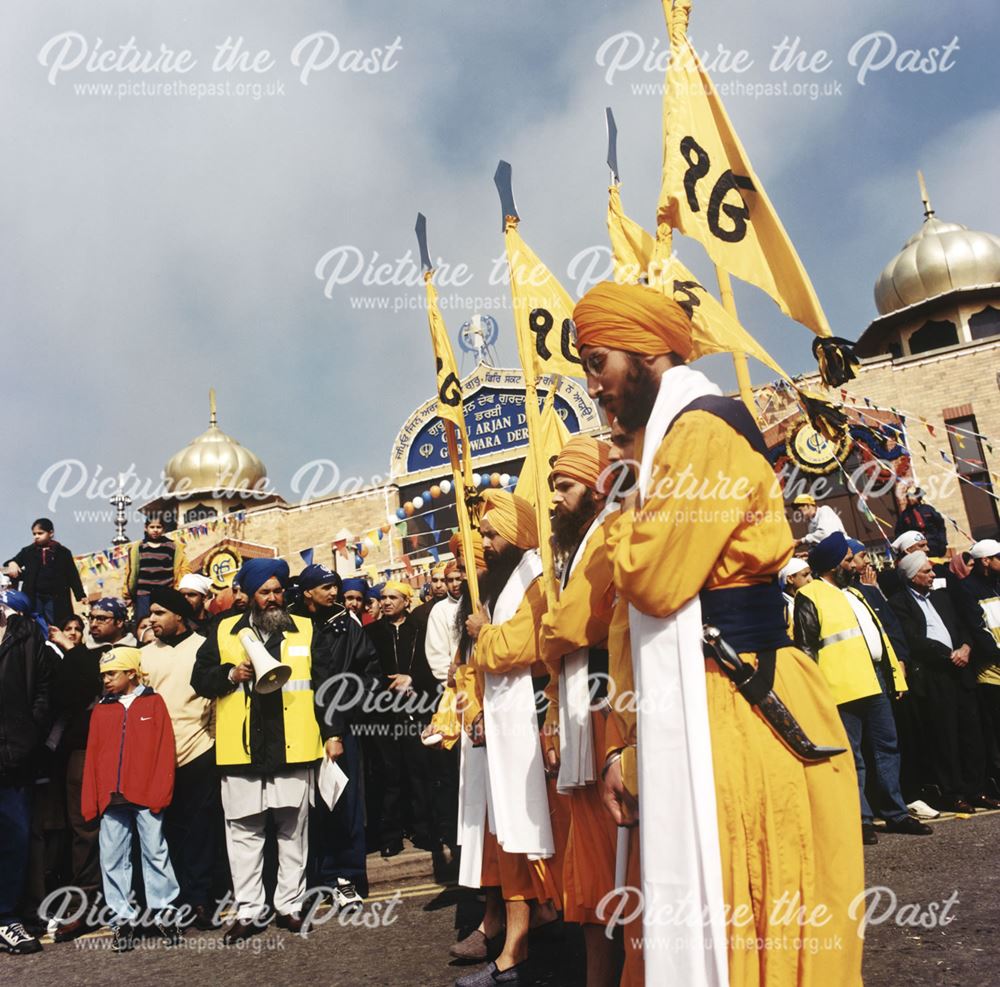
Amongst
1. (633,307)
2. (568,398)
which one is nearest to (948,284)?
(568,398)

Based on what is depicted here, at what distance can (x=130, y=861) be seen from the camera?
539 cm

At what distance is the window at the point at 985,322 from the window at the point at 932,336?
0.56 metres

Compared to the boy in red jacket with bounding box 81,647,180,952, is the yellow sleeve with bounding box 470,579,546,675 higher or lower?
higher

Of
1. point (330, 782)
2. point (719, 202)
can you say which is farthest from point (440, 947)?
point (719, 202)

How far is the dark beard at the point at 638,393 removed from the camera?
8.47 ft

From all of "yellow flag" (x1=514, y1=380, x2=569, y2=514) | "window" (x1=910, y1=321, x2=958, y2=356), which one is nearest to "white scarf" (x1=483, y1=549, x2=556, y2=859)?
"yellow flag" (x1=514, y1=380, x2=569, y2=514)

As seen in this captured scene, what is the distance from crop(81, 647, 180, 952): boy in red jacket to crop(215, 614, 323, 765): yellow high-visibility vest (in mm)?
425

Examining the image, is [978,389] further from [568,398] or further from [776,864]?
[776,864]

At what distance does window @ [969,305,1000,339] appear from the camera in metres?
29.1

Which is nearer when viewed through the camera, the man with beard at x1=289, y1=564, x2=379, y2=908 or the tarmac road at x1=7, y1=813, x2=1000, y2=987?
the tarmac road at x1=7, y1=813, x2=1000, y2=987

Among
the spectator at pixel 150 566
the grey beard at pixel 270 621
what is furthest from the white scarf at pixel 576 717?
the spectator at pixel 150 566

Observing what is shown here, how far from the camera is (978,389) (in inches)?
902

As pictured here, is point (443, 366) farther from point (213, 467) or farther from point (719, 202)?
point (213, 467)

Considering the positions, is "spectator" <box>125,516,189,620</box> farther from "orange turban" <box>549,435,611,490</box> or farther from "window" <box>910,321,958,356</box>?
"window" <box>910,321,958,356</box>
